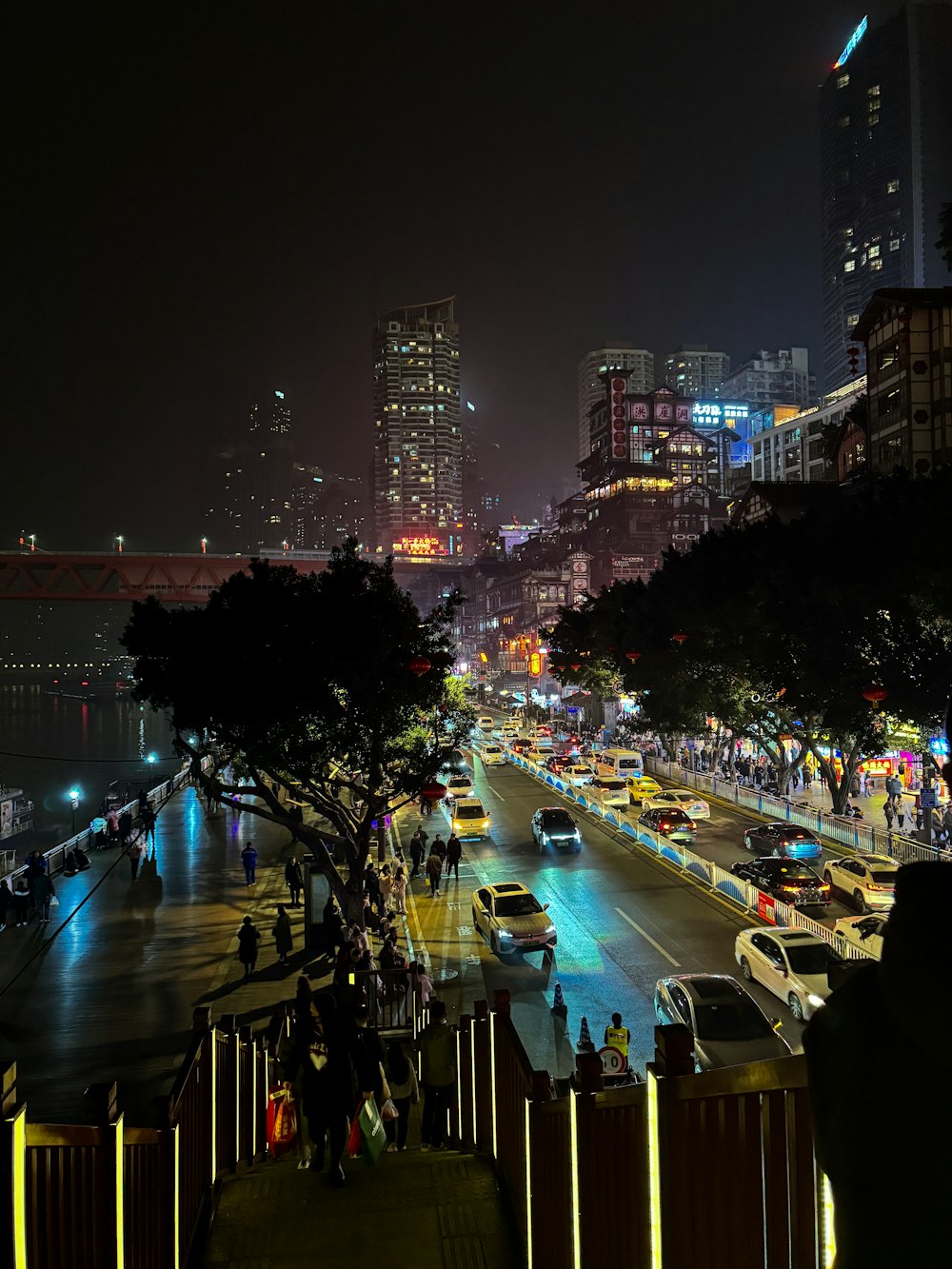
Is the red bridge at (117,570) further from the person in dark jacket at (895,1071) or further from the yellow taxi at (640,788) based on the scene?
the person in dark jacket at (895,1071)

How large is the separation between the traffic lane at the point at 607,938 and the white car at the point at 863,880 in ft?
9.22

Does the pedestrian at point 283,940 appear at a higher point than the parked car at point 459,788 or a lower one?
higher

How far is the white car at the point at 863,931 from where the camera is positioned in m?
14.9

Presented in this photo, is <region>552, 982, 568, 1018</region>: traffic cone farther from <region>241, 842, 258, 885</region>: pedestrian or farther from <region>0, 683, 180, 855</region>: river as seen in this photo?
<region>0, 683, 180, 855</region>: river

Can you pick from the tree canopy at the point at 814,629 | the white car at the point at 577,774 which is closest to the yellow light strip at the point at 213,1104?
Result: the tree canopy at the point at 814,629

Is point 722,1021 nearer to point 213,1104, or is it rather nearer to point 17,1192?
point 213,1104

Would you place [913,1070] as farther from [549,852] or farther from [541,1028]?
[549,852]

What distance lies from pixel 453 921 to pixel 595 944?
387 cm

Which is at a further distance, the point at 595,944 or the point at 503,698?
the point at 503,698

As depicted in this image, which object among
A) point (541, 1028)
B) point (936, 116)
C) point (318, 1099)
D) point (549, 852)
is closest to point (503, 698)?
point (549, 852)

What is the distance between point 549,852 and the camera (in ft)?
87.2

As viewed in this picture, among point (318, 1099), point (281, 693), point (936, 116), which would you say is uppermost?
point (936, 116)

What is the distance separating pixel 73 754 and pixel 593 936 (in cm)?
9656

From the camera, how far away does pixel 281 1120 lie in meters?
8.12
